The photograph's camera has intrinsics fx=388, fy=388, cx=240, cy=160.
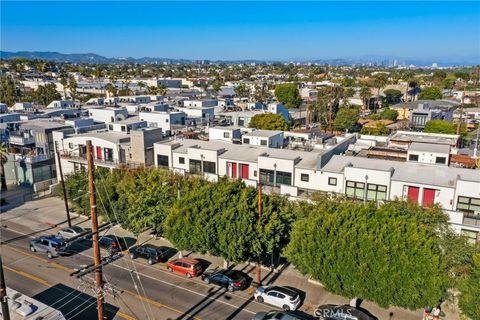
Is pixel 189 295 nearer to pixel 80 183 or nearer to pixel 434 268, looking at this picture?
pixel 434 268

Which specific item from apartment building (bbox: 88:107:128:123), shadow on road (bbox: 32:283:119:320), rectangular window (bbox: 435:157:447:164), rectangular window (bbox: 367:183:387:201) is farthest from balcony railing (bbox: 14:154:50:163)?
rectangular window (bbox: 435:157:447:164)

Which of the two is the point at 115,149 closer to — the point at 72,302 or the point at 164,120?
the point at 164,120

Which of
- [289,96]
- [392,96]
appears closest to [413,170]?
[289,96]

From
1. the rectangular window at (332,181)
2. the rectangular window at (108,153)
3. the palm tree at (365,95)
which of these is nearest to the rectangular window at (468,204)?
the rectangular window at (332,181)

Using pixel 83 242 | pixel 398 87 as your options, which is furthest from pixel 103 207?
pixel 398 87

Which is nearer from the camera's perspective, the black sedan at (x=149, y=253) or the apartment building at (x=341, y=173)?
the apartment building at (x=341, y=173)

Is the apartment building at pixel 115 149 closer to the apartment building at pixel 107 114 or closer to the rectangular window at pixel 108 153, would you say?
the rectangular window at pixel 108 153
